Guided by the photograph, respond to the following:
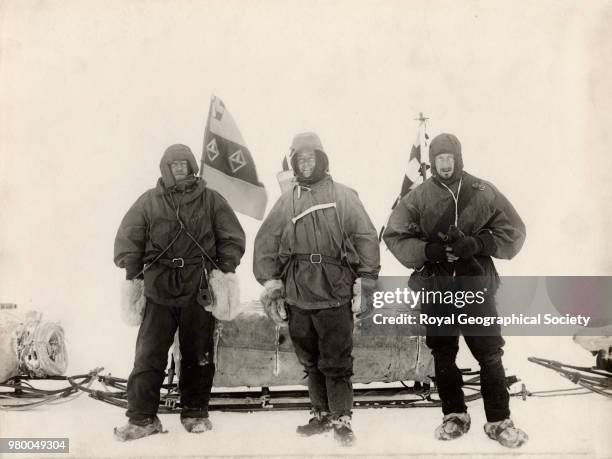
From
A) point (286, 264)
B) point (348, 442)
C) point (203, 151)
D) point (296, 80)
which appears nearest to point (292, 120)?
point (296, 80)

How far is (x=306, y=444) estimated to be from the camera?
4039mm

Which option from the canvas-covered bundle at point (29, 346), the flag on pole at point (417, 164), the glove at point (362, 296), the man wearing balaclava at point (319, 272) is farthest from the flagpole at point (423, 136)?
the canvas-covered bundle at point (29, 346)

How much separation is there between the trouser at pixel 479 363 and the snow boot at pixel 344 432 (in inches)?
23.1

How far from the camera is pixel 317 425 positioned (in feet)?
13.1

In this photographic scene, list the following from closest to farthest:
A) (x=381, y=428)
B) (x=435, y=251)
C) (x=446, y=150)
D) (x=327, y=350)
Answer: (x=327, y=350), (x=435, y=251), (x=446, y=150), (x=381, y=428)

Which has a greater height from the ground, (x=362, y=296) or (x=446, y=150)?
(x=446, y=150)

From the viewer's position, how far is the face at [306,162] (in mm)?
3914

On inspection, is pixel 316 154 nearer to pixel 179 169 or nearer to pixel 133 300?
pixel 179 169

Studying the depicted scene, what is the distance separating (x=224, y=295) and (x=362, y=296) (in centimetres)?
83

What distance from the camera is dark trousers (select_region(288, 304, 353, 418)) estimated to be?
375 cm

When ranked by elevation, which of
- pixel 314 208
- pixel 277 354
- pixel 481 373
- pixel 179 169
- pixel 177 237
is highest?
pixel 179 169

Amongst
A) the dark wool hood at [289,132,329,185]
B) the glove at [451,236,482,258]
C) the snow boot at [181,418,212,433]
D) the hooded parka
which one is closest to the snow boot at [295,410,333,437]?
the snow boot at [181,418,212,433]

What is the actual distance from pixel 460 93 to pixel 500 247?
1.01 metres

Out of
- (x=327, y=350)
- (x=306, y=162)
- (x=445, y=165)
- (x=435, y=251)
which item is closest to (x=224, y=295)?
(x=327, y=350)
